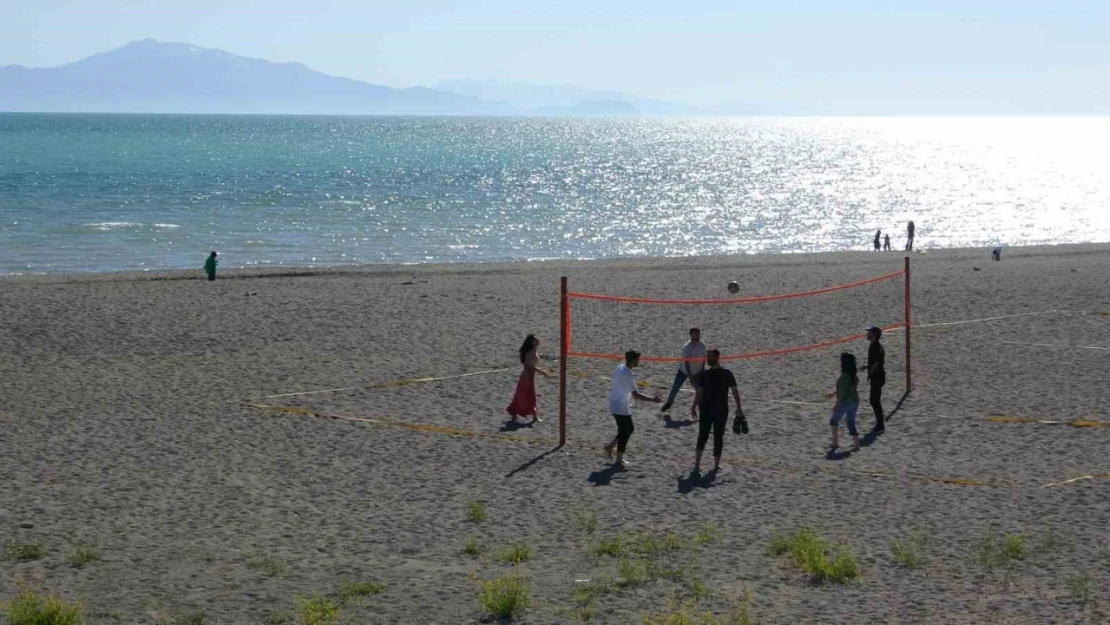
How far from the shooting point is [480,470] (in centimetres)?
1244

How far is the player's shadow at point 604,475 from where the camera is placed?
39.3 ft

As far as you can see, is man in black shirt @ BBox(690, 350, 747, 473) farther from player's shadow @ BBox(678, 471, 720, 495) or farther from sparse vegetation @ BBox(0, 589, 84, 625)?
sparse vegetation @ BBox(0, 589, 84, 625)

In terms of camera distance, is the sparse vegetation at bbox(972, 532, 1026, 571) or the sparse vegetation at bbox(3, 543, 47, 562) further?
the sparse vegetation at bbox(3, 543, 47, 562)

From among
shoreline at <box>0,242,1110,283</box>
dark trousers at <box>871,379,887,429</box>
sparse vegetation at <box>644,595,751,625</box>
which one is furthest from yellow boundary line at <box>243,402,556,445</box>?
shoreline at <box>0,242,1110,283</box>

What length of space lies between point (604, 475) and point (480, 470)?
1.18 metres

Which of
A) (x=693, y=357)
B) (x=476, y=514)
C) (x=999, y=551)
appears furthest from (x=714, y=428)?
(x=999, y=551)

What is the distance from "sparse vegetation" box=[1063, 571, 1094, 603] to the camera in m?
8.65

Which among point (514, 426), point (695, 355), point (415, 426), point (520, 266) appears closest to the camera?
point (415, 426)

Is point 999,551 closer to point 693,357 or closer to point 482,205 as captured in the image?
point 693,357

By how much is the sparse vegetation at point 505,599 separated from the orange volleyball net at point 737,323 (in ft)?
30.3

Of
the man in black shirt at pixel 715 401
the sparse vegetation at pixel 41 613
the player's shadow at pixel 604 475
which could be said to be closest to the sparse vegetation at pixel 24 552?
the sparse vegetation at pixel 41 613

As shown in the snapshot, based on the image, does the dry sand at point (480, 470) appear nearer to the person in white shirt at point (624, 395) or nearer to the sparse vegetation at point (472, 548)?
the sparse vegetation at point (472, 548)

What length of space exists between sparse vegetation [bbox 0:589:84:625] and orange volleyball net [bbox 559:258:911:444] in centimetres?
1019

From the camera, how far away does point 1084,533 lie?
10.3m
